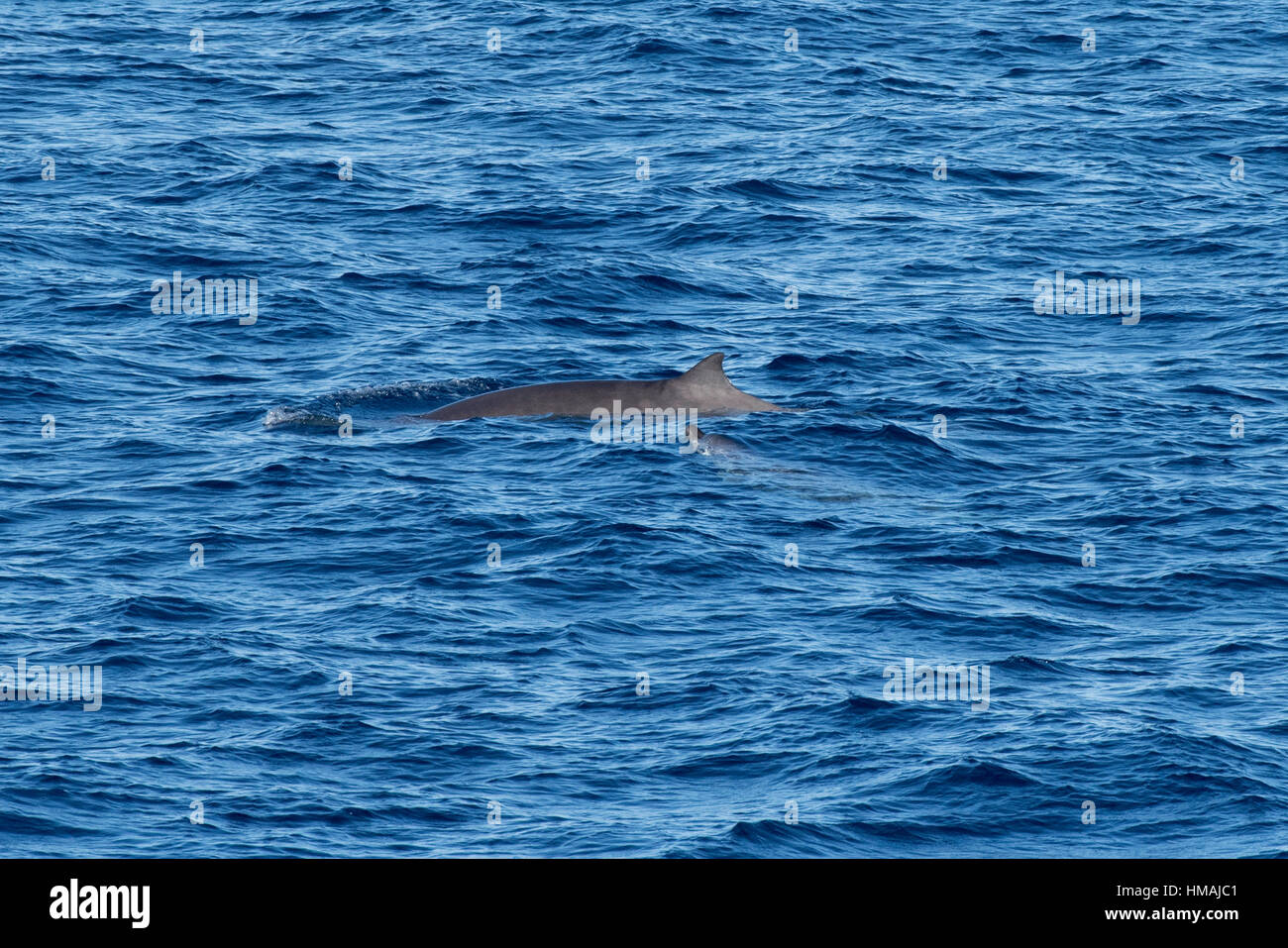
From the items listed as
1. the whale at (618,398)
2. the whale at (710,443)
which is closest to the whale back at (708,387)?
the whale at (618,398)

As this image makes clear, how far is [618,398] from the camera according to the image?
1171 inches

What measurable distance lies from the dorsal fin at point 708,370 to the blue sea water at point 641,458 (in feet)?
3.92

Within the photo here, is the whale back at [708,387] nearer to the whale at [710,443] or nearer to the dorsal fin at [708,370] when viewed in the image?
the dorsal fin at [708,370]

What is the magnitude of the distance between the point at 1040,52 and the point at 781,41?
298 inches

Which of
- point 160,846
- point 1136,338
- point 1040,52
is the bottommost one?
point 160,846

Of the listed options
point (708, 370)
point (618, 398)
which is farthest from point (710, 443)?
point (618, 398)

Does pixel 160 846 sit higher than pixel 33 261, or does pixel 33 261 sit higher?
pixel 33 261

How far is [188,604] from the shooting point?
902 inches

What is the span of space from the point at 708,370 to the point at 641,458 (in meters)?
1.71

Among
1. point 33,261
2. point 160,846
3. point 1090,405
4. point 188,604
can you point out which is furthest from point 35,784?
point 33,261

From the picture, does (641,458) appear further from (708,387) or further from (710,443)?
(708,387)

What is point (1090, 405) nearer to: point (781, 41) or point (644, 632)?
point (644, 632)

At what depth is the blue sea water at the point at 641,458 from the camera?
19.1 meters

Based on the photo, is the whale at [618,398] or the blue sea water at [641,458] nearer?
the blue sea water at [641,458]
